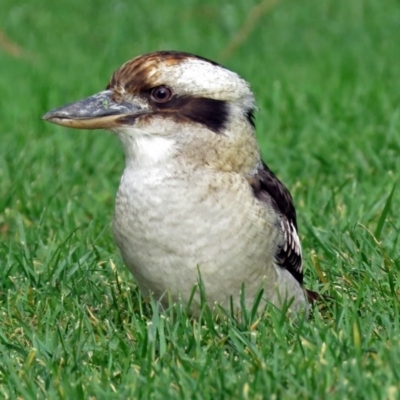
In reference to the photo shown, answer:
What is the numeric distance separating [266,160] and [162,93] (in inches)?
111

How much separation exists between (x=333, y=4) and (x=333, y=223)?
6197 mm

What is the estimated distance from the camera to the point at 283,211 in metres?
4.82

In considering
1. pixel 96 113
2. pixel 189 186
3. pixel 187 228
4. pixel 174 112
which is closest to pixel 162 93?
pixel 174 112

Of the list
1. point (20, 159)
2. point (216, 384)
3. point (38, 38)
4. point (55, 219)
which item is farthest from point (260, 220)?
point (38, 38)

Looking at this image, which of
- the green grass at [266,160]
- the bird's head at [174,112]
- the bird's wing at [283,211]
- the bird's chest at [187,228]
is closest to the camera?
the green grass at [266,160]

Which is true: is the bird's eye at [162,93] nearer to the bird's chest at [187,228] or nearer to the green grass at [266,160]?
the bird's chest at [187,228]

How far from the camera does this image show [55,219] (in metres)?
6.28

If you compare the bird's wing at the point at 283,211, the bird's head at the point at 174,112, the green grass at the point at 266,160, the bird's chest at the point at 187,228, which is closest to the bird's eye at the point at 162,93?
the bird's head at the point at 174,112

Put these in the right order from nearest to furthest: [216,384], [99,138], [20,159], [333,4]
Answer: [216,384]
[20,159]
[99,138]
[333,4]

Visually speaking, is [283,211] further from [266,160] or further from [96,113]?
[266,160]

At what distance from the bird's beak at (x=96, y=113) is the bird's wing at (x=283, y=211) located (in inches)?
22.4

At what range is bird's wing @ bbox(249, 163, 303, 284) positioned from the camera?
185 inches

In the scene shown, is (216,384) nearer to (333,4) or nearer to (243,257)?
(243,257)

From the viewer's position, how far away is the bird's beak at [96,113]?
4.59 metres
